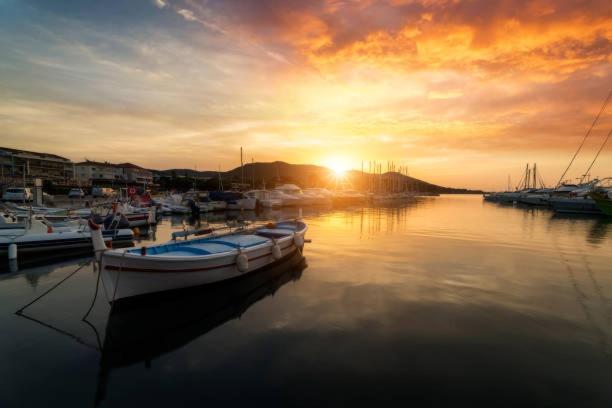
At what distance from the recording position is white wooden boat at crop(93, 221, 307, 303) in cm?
945

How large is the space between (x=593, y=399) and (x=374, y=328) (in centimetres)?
458

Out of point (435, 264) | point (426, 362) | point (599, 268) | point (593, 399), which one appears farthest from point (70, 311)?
point (599, 268)

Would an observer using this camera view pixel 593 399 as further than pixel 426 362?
No

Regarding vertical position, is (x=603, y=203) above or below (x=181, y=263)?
above

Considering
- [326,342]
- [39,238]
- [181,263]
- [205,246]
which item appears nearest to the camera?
[326,342]

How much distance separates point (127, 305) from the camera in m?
9.88

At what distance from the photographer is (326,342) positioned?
8047mm

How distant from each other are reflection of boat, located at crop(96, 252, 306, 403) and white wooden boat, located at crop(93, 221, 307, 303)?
17.4 inches

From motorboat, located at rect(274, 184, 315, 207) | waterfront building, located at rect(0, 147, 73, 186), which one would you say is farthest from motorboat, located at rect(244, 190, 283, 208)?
waterfront building, located at rect(0, 147, 73, 186)

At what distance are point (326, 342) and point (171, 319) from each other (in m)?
4.80

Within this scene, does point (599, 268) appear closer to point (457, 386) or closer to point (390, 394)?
point (457, 386)

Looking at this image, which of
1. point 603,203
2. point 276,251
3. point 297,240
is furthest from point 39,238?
point 603,203

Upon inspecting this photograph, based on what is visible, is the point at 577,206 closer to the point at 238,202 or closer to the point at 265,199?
the point at 265,199

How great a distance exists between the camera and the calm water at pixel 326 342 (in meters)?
6.14
